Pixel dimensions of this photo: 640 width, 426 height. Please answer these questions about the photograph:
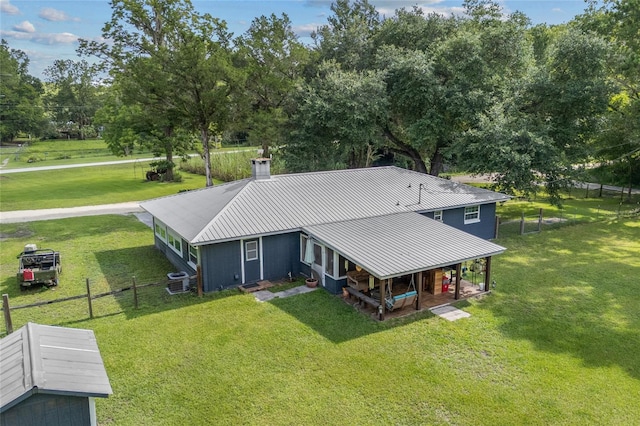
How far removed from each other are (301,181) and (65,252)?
10.2 metres

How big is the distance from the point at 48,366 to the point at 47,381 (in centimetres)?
45

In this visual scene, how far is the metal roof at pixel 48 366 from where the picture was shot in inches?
239

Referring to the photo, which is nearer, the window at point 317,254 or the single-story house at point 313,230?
the single-story house at point 313,230

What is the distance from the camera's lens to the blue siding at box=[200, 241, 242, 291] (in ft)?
46.7

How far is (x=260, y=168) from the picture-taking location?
17.8m

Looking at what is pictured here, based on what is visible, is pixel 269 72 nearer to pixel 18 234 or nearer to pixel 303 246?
pixel 18 234

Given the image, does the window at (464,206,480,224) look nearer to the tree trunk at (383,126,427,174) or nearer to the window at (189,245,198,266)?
the tree trunk at (383,126,427,174)

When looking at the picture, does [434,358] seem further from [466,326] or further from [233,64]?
[233,64]

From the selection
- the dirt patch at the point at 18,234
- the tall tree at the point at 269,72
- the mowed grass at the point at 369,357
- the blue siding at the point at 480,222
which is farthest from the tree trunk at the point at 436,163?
the dirt patch at the point at 18,234

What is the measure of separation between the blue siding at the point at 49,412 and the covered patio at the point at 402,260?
25.0ft

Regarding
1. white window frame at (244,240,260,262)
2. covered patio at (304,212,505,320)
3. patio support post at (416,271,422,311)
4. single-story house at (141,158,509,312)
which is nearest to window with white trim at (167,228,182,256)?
single-story house at (141,158,509,312)

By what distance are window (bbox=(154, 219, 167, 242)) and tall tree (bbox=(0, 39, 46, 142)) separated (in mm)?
51741

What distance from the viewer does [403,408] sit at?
8820mm

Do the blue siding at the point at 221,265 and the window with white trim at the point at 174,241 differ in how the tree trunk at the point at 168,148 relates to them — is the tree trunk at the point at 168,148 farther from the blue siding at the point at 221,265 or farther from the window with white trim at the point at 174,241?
the blue siding at the point at 221,265
